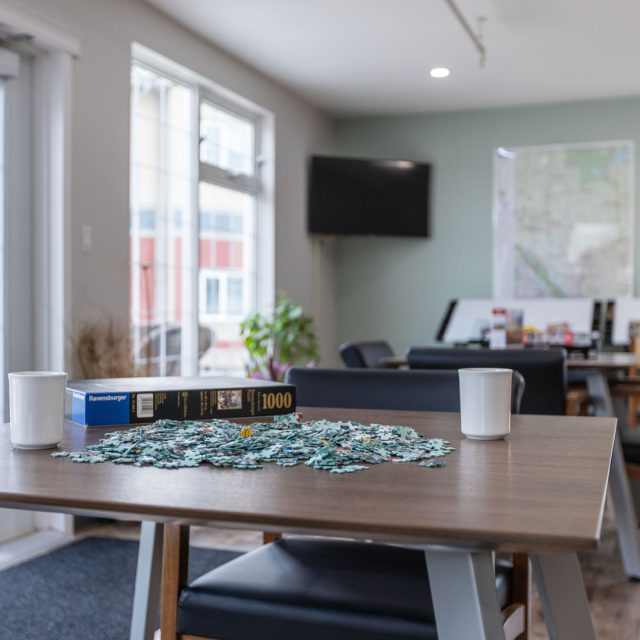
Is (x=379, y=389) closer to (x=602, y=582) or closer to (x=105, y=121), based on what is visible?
(x=602, y=582)

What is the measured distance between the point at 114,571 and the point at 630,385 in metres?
2.03

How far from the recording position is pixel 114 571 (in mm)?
2922

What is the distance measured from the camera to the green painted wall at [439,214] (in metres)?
6.27

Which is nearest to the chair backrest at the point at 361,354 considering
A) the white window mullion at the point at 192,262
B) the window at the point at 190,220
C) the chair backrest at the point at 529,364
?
the window at the point at 190,220

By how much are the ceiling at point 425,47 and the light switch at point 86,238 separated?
1255 millimetres

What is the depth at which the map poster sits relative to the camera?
607 centimetres

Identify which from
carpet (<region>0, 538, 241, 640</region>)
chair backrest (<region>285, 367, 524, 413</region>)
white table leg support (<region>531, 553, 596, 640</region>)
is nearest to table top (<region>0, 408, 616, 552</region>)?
white table leg support (<region>531, 553, 596, 640</region>)

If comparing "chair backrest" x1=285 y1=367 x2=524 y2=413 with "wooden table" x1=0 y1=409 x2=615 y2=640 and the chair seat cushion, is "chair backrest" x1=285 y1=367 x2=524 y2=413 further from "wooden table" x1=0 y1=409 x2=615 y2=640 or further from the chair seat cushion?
"wooden table" x1=0 y1=409 x2=615 y2=640

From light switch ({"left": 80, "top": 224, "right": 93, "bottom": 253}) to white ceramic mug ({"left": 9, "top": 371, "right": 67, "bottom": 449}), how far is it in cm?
272

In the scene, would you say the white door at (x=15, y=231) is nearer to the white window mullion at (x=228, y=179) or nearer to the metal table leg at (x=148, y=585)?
the white window mullion at (x=228, y=179)

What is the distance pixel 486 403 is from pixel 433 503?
14.9 inches

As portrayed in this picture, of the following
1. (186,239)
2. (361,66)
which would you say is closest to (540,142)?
A: (361,66)

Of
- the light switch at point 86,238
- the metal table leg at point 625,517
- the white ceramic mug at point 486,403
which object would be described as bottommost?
the metal table leg at point 625,517

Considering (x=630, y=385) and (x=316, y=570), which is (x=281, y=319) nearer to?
(x=630, y=385)
